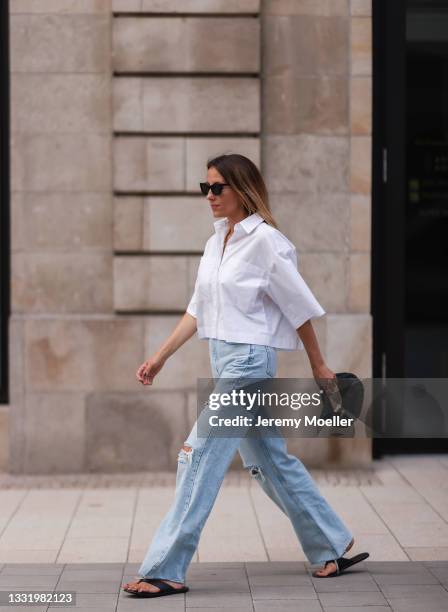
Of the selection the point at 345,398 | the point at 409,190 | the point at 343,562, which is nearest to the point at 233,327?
the point at 345,398

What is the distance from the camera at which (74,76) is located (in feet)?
27.0

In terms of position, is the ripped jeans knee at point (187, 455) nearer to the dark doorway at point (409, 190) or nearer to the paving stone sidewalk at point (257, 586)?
the paving stone sidewalk at point (257, 586)

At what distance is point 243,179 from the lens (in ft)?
17.1

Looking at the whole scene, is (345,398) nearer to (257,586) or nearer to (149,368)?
(149,368)

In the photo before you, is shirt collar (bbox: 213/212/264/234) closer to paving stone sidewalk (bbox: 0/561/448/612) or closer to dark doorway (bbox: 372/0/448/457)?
paving stone sidewalk (bbox: 0/561/448/612)

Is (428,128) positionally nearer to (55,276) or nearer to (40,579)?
(55,276)

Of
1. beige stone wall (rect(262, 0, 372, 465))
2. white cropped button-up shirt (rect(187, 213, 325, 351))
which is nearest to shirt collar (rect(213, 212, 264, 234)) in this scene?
white cropped button-up shirt (rect(187, 213, 325, 351))

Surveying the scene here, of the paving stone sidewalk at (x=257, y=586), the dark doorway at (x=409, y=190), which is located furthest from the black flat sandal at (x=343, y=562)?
the dark doorway at (x=409, y=190)

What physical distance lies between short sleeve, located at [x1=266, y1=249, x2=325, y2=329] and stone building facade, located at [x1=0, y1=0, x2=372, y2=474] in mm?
3138

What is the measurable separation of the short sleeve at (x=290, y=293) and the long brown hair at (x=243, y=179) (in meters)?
0.22

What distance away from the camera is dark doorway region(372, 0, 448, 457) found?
857 centimetres

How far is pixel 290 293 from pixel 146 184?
3292 millimetres

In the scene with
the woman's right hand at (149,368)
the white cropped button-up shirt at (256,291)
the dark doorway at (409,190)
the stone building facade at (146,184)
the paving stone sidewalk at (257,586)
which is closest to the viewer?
the paving stone sidewalk at (257,586)

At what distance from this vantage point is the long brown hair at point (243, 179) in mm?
5191
